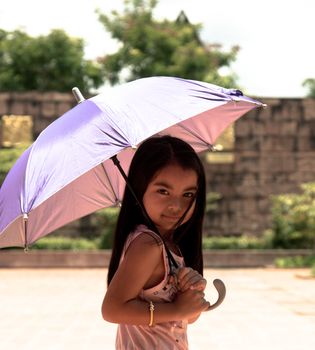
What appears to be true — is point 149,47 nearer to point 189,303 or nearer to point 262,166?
point 262,166

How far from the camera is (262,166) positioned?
20.8 metres

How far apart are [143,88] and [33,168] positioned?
0.57 metres

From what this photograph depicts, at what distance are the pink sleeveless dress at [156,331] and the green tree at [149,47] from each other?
26.8m

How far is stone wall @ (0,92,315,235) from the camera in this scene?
20.7 metres

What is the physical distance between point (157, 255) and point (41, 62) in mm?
27802

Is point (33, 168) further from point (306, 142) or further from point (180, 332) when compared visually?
point (306, 142)

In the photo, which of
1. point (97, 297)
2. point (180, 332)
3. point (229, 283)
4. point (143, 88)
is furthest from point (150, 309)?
point (229, 283)

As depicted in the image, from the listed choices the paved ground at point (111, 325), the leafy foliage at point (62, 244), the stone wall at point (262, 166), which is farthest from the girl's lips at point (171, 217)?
the stone wall at point (262, 166)

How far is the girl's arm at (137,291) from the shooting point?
2.80 meters

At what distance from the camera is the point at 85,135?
333 cm

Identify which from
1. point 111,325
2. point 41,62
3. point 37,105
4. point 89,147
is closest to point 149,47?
point 41,62

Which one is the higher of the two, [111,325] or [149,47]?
[149,47]

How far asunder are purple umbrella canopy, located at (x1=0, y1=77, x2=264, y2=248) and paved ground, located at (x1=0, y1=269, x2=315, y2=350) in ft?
12.5

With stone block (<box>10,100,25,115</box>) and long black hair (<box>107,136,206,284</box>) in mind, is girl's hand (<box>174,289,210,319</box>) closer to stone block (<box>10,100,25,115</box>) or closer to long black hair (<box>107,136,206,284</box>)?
long black hair (<box>107,136,206,284</box>)
